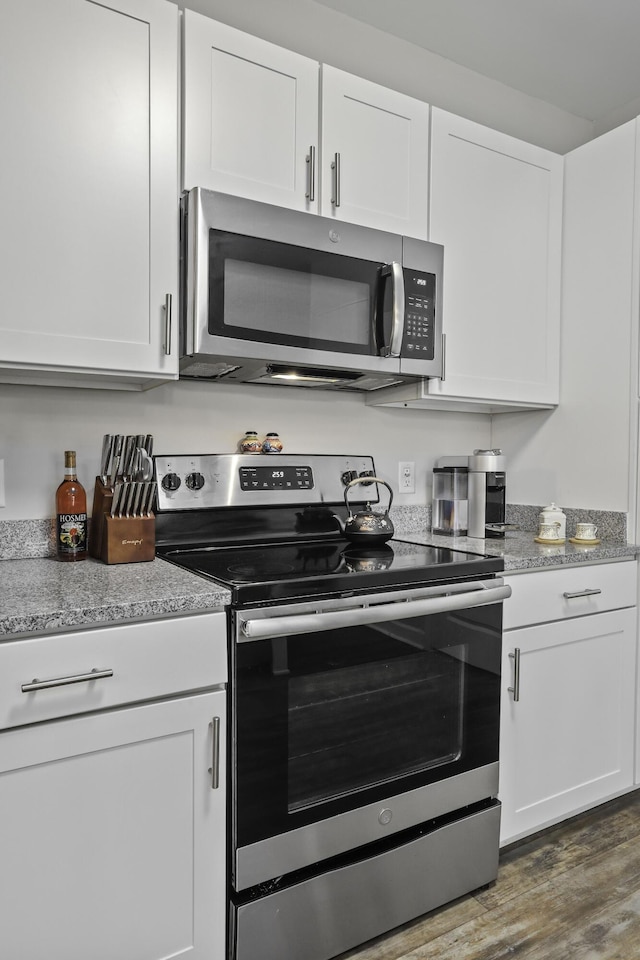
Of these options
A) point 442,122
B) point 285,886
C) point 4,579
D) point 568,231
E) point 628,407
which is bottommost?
point 285,886

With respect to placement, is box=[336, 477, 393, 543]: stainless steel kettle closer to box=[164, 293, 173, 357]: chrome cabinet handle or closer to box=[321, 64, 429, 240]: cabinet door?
box=[164, 293, 173, 357]: chrome cabinet handle

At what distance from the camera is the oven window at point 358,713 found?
51.7 inches

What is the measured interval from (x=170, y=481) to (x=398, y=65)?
1.77 m

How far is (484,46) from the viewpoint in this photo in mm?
2348

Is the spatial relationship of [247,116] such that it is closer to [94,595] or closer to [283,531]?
[283,531]

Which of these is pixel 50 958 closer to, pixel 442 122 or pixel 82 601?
pixel 82 601

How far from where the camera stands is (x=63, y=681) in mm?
1112

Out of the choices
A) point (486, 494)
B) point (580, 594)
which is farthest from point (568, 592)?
point (486, 494)

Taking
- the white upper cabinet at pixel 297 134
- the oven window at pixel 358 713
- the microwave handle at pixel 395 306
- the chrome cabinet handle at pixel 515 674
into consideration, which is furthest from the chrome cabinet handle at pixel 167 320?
the chrome cabinet handle at pixel 515 674

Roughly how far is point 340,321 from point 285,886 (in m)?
1.39

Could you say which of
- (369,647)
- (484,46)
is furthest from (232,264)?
(484,46)

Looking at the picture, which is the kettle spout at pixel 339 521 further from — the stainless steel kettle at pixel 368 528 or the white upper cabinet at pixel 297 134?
the white upper cabinet at pixel 297 134

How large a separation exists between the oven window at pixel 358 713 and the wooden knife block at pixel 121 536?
44 centimetres

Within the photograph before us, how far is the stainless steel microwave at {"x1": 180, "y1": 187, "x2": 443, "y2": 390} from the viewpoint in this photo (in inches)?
61.8
